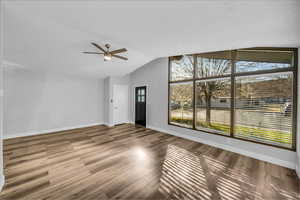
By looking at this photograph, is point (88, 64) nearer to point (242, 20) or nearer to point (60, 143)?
point (60, 143)

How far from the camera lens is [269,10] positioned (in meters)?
1.30

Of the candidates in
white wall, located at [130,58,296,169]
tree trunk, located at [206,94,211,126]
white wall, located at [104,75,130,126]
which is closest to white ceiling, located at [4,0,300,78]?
tree trunk, located at [206,94,211,126]

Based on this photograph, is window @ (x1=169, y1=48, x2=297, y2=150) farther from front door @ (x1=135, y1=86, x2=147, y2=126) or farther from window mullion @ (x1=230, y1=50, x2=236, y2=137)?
front door @ (x1=135, y1=86, x2=147, y2=126)

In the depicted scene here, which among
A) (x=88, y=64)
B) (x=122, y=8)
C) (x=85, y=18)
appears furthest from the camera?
(x=88, y=64)

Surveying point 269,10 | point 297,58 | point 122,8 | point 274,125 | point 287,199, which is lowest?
point 287,199

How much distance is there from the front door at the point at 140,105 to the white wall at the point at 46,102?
1.74 meters

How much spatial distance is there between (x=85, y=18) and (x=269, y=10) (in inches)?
90.5

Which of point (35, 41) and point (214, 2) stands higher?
point (35, 41)

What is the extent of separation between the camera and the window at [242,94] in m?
2.48

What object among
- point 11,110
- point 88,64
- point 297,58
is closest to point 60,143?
point 11,110

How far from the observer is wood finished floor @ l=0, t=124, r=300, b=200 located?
5.54ft

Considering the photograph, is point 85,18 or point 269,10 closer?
point 269,10

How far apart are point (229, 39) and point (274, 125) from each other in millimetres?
2173

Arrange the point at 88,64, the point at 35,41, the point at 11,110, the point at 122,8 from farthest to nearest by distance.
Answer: the point at 88,64, the point at 11,110, the point at 35,41, the point at 122,8
